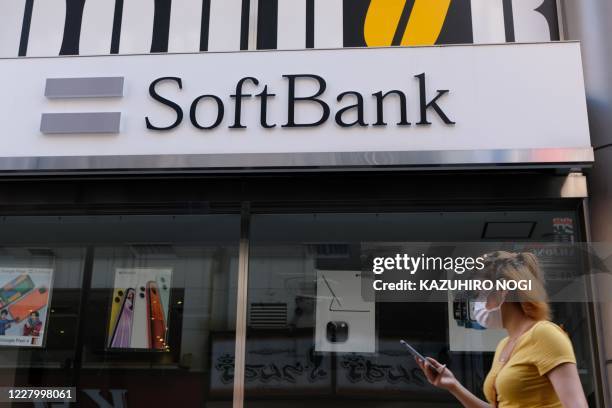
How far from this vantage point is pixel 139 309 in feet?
Answer: 17.6

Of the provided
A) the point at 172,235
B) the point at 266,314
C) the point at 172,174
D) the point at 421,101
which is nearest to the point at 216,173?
the point at 172,174

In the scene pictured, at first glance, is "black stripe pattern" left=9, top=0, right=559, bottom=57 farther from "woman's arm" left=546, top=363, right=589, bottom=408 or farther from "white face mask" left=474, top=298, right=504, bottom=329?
"woman's arm" left=546, top=363, right=589, bottom=408

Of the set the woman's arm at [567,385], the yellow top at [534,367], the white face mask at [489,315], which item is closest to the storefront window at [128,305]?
the white face mask at [489,315]

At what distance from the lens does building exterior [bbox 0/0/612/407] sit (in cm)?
477

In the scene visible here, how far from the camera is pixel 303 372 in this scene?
197 inches

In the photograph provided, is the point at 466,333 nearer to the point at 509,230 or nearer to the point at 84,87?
the point at 509,230

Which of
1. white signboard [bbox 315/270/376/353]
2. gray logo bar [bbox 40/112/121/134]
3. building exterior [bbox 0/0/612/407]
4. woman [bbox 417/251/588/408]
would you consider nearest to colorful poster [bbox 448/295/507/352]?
building exterior [bbox 0/0/612/407]

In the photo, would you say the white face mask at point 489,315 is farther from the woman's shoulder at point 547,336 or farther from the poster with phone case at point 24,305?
the poster with phone case at point 24,305

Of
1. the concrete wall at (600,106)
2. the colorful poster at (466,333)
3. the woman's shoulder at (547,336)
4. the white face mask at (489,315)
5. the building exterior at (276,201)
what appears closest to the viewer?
the woman's shoulder at (547,336)

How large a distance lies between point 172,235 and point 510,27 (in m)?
3.42

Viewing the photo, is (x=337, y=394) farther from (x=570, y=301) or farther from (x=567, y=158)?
(x=567, y=158)

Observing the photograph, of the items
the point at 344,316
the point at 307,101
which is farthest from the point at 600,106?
the point at 344,316

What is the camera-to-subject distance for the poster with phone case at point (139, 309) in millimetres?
5281

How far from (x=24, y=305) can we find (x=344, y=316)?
2682mm
